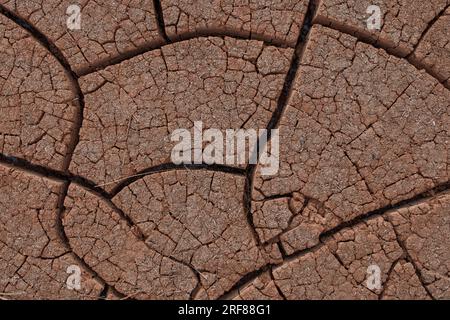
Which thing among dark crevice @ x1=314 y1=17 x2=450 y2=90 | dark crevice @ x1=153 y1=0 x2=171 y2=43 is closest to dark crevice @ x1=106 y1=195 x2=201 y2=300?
dark crevice @ x1=153 y1=0 x2=171 y2=43

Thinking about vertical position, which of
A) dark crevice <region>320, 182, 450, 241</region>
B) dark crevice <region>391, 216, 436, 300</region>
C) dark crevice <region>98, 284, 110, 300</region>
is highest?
dark crevice <region>320, 182, 450, 241</region>

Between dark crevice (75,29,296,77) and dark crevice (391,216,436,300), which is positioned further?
dark crevice (75,29,296,77)

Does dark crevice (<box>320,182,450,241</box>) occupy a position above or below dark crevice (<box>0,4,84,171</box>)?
below

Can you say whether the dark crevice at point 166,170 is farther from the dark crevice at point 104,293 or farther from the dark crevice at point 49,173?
the dark crevice at point 104,293

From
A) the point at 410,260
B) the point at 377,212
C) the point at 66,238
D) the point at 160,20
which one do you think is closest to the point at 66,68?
the point at 160,20

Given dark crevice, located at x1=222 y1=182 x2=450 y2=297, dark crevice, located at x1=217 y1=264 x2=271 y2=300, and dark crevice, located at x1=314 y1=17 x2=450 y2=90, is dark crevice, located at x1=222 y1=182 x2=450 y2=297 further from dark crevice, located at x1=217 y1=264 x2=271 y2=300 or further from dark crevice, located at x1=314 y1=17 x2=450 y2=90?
dark crevice, located at x1=314 y1=17 x2=450 y2=90

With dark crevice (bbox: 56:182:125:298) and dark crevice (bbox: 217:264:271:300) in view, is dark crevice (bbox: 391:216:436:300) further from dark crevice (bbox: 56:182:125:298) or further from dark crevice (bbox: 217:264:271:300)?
dark crevice (bbox: 56:182:125:298)

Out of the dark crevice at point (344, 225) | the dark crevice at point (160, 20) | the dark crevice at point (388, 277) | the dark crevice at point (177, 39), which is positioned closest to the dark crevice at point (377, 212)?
the dark crevice at point (344, 225)

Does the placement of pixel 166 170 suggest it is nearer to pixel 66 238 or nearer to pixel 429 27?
pixel 66 238

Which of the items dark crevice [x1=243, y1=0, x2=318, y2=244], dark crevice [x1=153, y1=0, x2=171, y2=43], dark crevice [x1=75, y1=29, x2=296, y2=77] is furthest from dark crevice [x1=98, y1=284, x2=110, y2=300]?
dark crevice [x1=153, y1=0, x2=171, y2=43]
